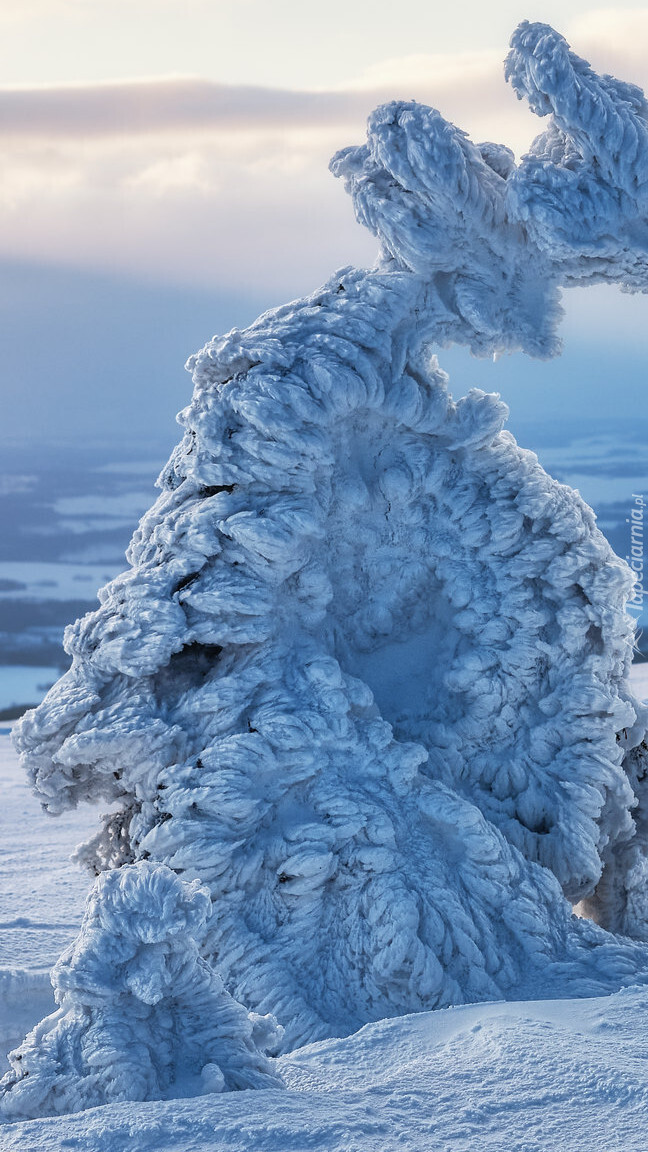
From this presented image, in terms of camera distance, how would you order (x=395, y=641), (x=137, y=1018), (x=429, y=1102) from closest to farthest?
(x=429, y=1102) < (x=137, y=1018) < (x=395, y=641)

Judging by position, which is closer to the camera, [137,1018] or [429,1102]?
[429,1102]

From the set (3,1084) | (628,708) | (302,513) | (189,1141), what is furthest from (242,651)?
(189,1141)

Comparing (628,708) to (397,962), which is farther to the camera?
(628,708)

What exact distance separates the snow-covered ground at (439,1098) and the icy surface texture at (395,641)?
1.32 ft

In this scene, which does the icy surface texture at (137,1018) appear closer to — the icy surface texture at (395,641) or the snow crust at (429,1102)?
the snow crust at (429,1102)

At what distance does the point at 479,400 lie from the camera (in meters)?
2.52

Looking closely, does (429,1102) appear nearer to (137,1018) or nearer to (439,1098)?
(439,1098)

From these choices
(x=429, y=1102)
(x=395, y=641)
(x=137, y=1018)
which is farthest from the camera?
(x=395, y=641)

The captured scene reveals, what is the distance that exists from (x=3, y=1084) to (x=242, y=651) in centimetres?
95

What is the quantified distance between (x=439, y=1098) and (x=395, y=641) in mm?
1192

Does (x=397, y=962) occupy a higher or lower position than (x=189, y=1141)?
higher

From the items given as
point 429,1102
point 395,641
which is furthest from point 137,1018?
point 395,641

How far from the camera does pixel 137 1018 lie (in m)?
1.57

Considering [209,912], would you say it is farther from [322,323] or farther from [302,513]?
[322,323]
